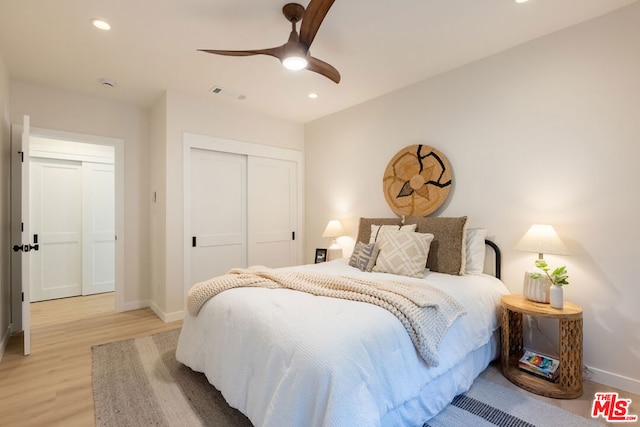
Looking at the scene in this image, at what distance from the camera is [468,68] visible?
2848 millimetres

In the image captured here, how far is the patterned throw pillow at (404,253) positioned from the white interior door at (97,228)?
168 inches

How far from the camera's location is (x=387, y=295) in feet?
5.82

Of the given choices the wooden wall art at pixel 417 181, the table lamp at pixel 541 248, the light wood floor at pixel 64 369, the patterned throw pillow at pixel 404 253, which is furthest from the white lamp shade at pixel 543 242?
the light wood floor at pixel 64 369

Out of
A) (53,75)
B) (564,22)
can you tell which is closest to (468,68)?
(564,22)

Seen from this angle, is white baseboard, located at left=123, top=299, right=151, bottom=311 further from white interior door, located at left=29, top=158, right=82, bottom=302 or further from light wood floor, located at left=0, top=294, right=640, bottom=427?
white interior door, located at left=29, top=158, right=82, bottom=302

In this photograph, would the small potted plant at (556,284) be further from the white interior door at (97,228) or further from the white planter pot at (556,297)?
→ the white interior door at (97,228)

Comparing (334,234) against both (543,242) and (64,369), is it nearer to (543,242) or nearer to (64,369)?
(543,242)

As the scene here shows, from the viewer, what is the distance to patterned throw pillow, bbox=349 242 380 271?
9.07 feet

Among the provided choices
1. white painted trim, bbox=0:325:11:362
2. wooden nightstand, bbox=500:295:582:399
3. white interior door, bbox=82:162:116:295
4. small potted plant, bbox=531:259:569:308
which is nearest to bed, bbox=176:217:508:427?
wooden nightstand, bbox=500:295:582:399

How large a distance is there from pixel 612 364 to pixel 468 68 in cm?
257

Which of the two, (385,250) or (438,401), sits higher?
(385,250)

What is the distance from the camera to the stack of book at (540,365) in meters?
2.11

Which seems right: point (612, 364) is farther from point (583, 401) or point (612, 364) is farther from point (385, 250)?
→ point (385, 250)

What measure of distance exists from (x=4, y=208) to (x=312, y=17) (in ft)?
10.7
